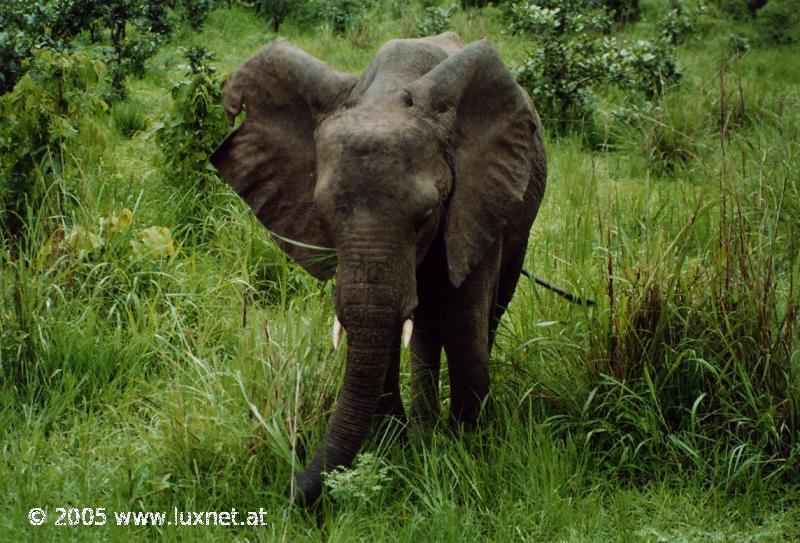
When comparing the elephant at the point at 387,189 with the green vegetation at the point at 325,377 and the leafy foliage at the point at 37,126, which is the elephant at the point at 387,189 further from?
the leafy foliage at the point at 37,126

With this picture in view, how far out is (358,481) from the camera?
3.81 metres

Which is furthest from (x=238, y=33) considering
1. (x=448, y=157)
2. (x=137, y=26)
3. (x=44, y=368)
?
(x=448, y=157)

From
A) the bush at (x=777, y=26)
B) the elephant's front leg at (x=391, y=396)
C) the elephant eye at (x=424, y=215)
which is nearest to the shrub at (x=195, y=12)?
the bush at (x=777, y=26)

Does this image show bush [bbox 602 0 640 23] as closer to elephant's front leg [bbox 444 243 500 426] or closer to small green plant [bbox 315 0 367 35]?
small green plant [bbox 315 0 367 35]

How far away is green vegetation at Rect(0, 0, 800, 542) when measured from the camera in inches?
156

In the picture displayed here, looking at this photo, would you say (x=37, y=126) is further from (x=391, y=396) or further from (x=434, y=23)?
(x=434, y=23)

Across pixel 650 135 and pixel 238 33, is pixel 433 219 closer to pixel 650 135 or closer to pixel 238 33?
pixel 650 135

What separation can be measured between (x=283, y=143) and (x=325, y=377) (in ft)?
3.22

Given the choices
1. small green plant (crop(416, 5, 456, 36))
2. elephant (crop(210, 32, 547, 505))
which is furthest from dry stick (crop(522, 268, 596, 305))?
small green plant (crop(416, 5, 456, 36))

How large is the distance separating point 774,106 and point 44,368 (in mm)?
6675

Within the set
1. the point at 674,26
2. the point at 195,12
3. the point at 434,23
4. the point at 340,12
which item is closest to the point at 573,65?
the point at 674,26

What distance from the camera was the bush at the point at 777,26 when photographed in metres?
12.8

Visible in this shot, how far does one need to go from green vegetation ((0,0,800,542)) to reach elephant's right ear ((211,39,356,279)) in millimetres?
488

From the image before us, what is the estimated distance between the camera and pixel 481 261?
421cm
